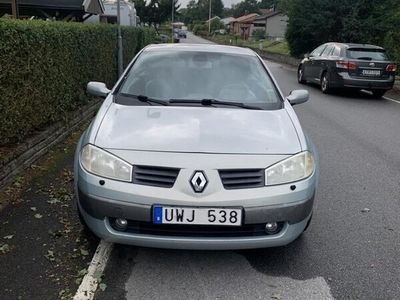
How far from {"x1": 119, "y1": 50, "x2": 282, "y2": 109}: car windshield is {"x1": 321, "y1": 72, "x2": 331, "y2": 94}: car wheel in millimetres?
10443

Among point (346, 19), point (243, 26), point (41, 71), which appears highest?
point (346, 19)

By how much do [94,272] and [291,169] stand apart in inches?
63.7

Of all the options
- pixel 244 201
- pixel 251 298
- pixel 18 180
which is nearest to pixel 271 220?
pixel 244 201

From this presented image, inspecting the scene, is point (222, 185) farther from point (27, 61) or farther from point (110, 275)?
point (27, 61)

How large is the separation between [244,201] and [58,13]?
21126mm

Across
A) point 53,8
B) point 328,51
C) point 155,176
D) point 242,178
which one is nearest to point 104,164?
point 155,176

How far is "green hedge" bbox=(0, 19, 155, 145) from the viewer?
211 inches

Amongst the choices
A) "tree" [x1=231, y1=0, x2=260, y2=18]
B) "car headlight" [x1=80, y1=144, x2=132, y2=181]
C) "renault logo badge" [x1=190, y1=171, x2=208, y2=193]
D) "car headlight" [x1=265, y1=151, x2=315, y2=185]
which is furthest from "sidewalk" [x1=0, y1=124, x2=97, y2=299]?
"tree" [x1=231, y1=0, x2=260, y2=18]

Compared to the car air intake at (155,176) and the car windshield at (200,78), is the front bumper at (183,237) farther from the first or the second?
the car windshield at (200,78)

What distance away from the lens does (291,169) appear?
3.48 meters

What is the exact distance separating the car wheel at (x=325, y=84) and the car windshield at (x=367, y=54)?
111cm

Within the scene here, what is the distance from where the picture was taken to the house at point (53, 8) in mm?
19875

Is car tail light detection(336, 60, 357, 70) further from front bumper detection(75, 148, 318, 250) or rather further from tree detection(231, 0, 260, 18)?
tree detection(231, 0, 260, 18)

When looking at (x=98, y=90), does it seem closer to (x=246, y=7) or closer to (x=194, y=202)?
(x=194, y=202)
